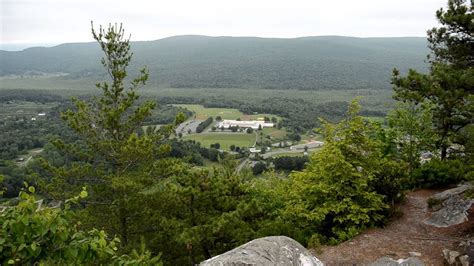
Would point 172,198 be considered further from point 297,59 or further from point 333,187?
point 297,59

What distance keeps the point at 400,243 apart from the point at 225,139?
57395 mm

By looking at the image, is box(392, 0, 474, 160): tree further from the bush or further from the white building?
the white building

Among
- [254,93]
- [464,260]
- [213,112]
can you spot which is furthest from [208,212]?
[254,93]

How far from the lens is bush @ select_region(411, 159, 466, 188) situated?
14030 mm

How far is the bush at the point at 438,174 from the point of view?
1403 cm

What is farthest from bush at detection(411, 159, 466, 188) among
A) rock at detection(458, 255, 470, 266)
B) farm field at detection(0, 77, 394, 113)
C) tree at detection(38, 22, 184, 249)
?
farm field at detection(0, 77, 394, 113)

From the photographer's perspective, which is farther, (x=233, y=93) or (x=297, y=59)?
(x=297, y=59)

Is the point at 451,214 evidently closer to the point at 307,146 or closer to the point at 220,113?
the point at 307,146

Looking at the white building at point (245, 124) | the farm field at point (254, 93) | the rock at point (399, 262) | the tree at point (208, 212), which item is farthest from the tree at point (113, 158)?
the farm field at point (254, 93)

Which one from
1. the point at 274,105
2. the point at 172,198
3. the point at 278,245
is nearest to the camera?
the point at 278,245

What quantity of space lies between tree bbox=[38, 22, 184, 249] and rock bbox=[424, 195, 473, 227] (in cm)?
820

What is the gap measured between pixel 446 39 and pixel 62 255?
11211mm

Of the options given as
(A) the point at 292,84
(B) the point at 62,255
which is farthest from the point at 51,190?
(A) the point at 292,84

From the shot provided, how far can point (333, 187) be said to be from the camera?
432 inches
